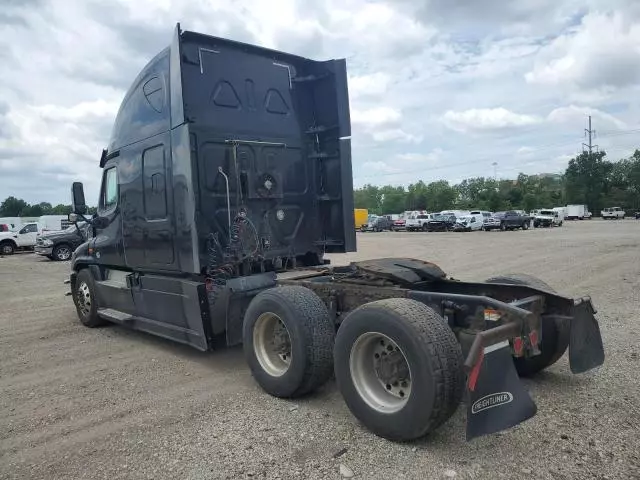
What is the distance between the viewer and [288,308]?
14.8 ft

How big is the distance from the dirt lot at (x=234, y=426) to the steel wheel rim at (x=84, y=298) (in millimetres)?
1222

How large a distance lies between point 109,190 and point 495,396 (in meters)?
6.12

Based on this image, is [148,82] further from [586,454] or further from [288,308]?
[586,454]

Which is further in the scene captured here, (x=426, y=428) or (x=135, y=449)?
(x=135, y=449)

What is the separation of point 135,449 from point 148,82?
435 centimetres

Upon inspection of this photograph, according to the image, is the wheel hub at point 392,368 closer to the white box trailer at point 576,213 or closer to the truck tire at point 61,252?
the truck tire at point 61,252

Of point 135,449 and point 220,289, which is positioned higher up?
point 220,289

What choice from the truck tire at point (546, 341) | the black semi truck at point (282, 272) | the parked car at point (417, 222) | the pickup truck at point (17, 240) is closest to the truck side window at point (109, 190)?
the black semi truck at point (282, 272)

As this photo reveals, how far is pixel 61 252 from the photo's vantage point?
76.4ft

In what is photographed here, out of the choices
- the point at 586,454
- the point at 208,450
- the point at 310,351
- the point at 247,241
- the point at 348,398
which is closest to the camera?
the point at 586,454

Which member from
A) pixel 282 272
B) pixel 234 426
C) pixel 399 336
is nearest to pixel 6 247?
pixel 282 272

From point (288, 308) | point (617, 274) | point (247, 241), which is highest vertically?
point (247, 241)

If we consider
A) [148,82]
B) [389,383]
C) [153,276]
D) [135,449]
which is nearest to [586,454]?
[389,383]

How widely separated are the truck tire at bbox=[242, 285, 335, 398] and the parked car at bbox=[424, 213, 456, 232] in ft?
135
